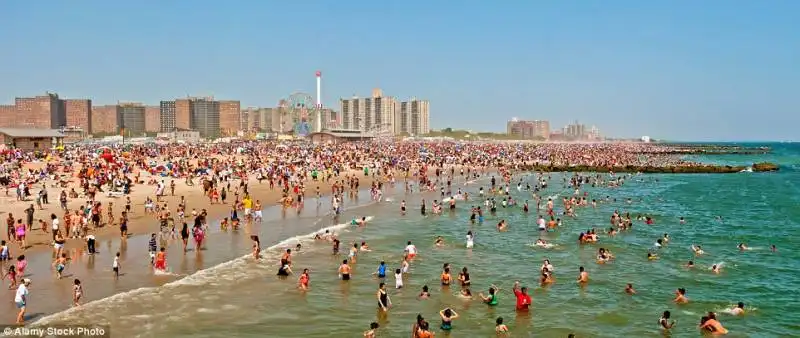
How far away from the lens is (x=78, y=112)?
198 m

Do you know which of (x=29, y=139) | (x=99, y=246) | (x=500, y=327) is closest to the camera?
(x=500, y=327)

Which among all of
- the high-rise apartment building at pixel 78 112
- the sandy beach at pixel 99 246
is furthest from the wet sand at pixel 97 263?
the high-rise apartment building at pixel 78 112

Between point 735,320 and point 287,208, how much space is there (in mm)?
23999

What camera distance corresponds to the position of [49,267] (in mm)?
17828

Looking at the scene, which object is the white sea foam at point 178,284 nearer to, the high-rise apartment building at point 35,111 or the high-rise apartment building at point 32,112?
the high-rise apartment building at point 32,112

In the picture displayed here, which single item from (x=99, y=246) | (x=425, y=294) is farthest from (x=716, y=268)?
(x=99, y=246)

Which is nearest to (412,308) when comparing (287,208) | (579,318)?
(579,318)

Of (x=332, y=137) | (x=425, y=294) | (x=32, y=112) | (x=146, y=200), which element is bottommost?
(x=425, y=294)

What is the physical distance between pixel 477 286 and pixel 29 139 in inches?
2440

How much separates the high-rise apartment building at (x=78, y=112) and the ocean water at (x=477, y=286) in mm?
191945

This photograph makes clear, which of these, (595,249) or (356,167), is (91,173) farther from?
(595,249)

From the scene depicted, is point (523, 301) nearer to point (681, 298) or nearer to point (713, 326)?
point (713, 326)

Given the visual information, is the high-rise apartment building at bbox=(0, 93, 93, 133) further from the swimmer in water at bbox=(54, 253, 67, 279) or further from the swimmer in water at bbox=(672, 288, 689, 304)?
the swimmer in water at bbox=(672, 288, 689, 304)

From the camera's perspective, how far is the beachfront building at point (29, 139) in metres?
62.2
